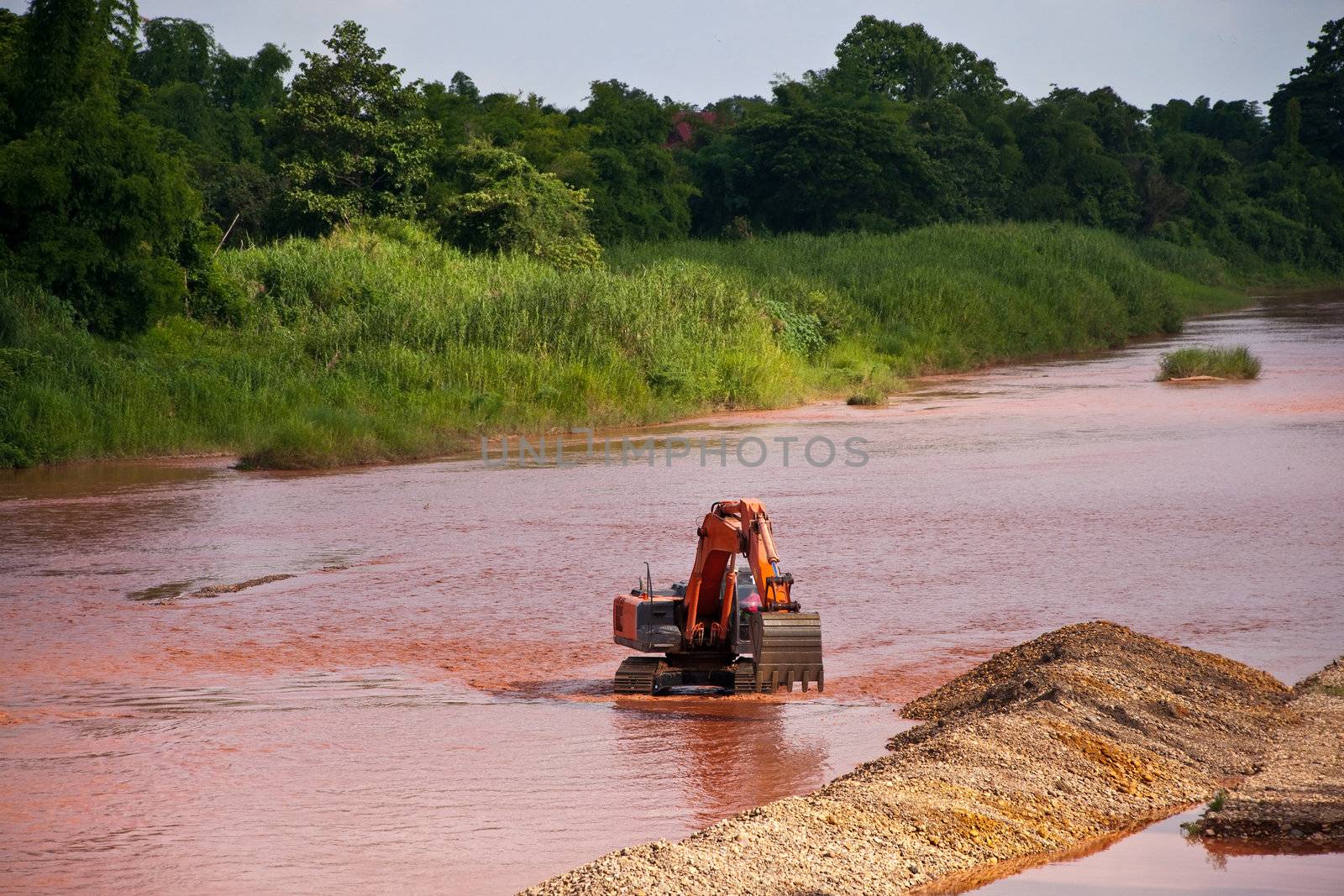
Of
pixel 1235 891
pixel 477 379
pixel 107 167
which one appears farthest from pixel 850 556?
pixel 107 167

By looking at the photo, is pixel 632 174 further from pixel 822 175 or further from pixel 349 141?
pixel 349 141

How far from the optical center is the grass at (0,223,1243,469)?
2088 cm

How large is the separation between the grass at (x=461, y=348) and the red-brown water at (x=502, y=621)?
1.18m

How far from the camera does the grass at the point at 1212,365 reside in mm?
28531

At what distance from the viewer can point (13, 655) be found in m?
10.1

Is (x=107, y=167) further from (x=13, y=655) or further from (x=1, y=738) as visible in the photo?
(x=1, y=738)

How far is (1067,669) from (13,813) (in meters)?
5.09

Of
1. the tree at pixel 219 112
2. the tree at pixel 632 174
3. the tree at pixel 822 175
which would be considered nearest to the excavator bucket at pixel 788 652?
the tree at pixel 219 112

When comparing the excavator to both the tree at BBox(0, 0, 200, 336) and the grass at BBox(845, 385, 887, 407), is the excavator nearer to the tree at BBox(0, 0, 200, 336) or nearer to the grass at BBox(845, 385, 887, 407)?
the tree at BBox(0, 0, 200, 336)

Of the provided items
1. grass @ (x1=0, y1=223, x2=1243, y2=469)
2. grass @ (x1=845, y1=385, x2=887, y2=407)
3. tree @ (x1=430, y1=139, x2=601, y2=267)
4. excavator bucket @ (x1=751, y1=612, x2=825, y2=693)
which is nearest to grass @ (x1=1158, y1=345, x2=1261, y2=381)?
grass @ (x1=0, y1=223, x2=1243, y2=469)

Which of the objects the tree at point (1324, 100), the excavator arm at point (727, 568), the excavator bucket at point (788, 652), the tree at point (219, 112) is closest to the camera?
the excavator bucket at point (788, 652)

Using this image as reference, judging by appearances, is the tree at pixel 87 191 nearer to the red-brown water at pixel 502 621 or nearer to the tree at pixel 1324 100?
the red-brown water at pixel 502 621

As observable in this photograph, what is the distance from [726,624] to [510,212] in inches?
990

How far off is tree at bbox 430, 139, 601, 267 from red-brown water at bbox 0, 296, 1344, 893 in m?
12.6
